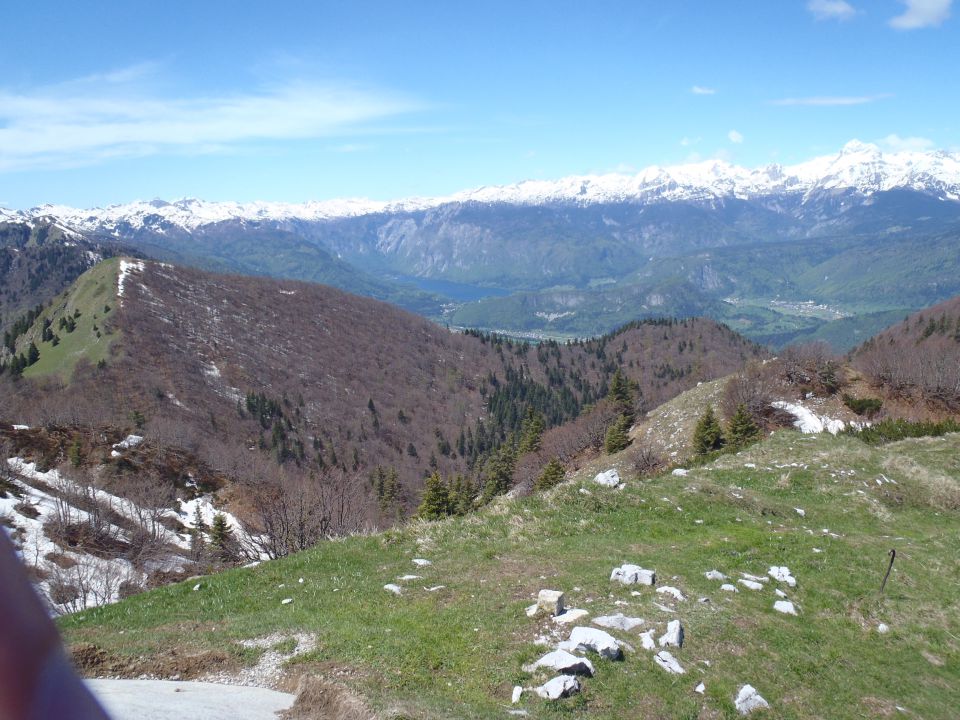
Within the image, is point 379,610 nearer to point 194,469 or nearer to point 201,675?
point 201,675

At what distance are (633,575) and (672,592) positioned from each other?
3.60ft

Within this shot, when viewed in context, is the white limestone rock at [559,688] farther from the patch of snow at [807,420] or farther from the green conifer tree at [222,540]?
the patch of snow at [807,420]

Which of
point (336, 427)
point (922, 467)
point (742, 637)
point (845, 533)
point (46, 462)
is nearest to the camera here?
point (742, 637)

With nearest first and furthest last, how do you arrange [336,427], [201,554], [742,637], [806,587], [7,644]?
[7,644] < [742,637] < [806,587] < [201,554] < [336,427]

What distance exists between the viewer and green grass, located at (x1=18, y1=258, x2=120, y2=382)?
4879 inches

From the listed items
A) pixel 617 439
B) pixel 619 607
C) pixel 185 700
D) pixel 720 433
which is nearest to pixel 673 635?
pixel 619 607

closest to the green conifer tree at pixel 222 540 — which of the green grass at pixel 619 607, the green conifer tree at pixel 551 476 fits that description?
the green grass at pixel 619 607

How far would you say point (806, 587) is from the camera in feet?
54.2

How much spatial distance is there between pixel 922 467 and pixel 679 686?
26625 millimetres

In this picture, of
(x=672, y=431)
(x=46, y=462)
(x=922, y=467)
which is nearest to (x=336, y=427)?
(x=46, y=462)

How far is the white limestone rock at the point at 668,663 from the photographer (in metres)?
11.6

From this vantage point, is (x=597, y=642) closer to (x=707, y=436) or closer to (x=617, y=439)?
(x=707, y=436)

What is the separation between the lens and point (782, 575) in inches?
669

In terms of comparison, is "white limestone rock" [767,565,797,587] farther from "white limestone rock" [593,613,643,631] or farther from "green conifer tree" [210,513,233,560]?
"green conifer tree" [210,513,233,560]
